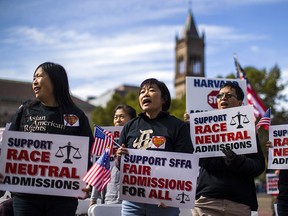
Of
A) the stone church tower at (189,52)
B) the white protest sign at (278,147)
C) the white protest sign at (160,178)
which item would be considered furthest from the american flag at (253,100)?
the stone church tower at (189,52)

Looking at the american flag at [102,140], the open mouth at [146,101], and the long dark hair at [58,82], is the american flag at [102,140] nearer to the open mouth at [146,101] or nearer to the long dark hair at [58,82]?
the open mouth at [146,101]

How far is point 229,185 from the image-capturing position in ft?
15.5

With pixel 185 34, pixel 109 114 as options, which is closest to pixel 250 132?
pixel 109 114

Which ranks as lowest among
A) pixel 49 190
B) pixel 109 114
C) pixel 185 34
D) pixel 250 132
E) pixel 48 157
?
pixel 49 190

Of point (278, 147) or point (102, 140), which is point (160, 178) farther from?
point (278, 147)

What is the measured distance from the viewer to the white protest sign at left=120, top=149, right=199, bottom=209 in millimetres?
4285

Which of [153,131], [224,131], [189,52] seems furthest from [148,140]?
[189,52]

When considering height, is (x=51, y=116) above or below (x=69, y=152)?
above

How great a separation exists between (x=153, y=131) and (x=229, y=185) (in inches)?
37.9

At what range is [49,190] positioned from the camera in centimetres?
397

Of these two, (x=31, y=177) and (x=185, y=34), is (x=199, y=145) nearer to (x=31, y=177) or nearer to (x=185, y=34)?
(x=31, y=177)

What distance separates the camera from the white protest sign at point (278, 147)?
615 cm

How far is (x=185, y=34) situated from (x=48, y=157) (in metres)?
111

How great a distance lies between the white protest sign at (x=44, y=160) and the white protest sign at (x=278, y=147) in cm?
297
